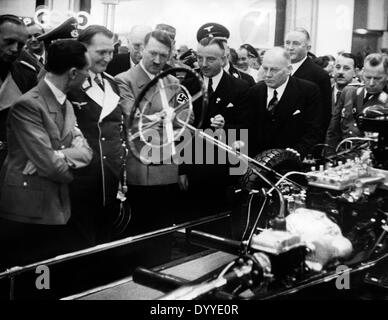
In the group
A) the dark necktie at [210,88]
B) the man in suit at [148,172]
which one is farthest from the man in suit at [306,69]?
the man in suit at [148,172]

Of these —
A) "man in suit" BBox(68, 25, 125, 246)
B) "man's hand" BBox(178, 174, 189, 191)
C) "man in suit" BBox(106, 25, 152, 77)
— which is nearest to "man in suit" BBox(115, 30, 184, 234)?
"man in suit" BBox(68, 25, 125, 246)

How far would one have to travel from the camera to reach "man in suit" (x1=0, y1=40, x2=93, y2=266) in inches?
104

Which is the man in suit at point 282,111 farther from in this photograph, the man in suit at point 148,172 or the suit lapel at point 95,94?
the suit lapel at point 95,94

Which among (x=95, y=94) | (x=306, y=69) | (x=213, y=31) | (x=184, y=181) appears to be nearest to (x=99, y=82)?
(x=95, y=94)

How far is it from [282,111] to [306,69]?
94 centimetres

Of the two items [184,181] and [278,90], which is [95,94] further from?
[278,90]

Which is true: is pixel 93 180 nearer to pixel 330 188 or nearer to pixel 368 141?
pixel 330 188

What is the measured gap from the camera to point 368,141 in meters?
3.07

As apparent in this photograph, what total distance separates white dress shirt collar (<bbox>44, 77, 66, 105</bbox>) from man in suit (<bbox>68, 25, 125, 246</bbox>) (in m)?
0.27

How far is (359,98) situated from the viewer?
4258mm

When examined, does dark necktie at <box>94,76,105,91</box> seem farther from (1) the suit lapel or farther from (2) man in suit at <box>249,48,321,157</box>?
(2) man in suit at <box>249,48,321,157</box>

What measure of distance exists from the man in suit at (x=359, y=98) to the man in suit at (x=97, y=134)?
1.68 metres

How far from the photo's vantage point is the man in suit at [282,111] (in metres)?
3.85
